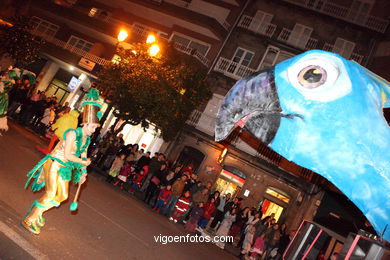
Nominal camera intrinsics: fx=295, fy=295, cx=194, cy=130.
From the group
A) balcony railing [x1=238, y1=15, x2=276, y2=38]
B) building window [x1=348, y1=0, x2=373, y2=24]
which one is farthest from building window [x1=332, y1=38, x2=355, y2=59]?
balcony railing [x1=238, y1=15, x2=276, y2=38]

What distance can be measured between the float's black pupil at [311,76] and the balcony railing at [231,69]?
780 inches

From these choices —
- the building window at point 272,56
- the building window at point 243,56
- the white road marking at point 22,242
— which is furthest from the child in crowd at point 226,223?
the building window at point 243,56

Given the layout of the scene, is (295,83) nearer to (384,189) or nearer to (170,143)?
(384,189)

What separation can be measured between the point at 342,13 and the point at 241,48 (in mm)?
7428

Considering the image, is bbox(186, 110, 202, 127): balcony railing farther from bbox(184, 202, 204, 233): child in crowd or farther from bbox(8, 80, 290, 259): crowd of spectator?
bbox(184, 202, 204, 233): child in crowd

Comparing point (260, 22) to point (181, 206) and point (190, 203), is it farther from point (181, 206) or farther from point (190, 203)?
point (181, 206)

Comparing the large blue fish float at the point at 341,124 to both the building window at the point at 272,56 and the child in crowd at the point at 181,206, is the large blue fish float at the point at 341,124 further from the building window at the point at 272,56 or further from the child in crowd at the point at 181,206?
the building window at the point at 272,56

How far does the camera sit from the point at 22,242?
411 cm

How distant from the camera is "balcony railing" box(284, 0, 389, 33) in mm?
19959

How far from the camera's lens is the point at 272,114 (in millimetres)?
1896

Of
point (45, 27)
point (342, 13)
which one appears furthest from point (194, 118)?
point (45, 27)

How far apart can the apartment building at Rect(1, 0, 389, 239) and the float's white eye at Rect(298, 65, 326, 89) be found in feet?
53.8

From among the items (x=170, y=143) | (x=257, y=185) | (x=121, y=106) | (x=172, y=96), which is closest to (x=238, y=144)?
(x=257, y=185)

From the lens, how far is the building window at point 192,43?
903 inches
